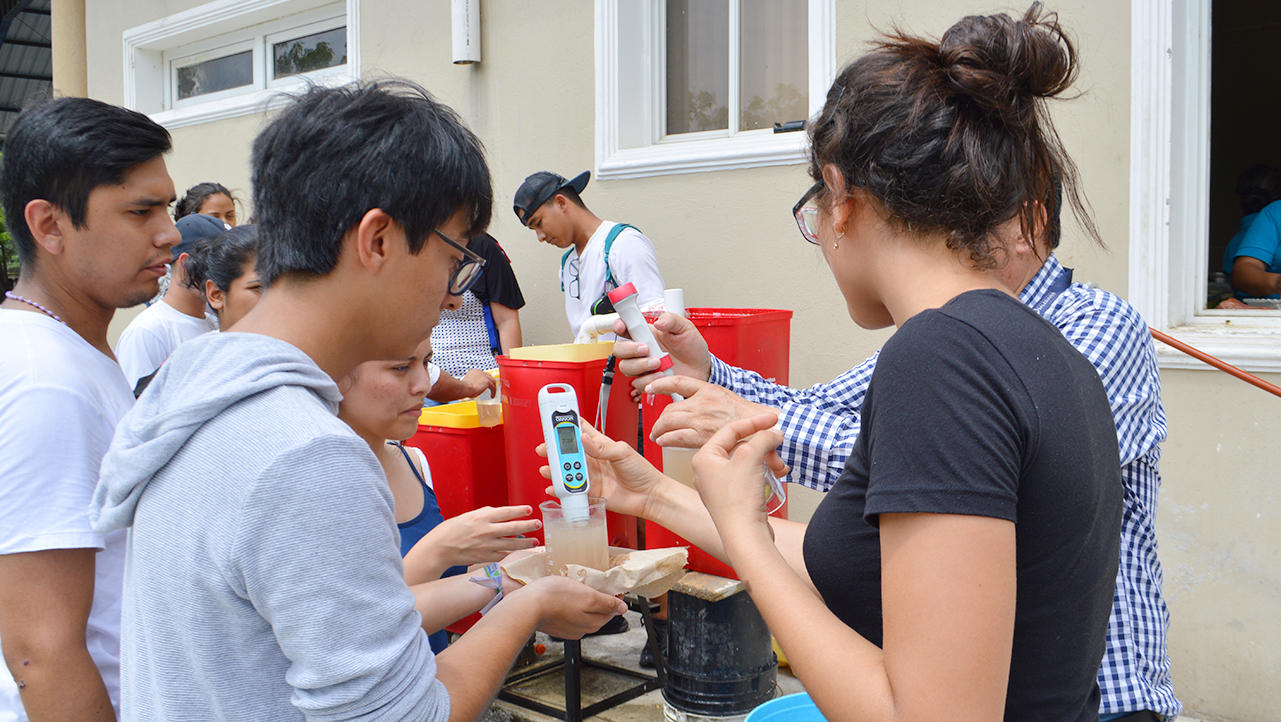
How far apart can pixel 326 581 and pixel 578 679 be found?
2.35m

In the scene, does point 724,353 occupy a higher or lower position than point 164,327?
lower

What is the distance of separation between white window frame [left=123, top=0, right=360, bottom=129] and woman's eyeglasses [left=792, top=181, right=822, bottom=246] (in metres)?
5.56

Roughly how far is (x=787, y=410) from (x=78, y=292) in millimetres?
1593

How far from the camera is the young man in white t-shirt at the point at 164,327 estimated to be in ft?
10.1

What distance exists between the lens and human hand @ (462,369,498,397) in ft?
13.1

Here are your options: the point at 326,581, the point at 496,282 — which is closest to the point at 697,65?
the point at 496,282

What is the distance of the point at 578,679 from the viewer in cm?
309

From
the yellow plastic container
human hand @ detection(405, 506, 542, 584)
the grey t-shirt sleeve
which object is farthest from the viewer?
the yellow plastic container

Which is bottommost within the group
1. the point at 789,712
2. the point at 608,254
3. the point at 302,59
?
the point at 789,712

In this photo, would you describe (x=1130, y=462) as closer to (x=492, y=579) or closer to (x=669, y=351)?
(x=669, y=351)

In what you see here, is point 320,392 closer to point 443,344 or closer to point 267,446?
point 267,446

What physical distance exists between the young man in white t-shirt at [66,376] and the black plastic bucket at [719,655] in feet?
6.42

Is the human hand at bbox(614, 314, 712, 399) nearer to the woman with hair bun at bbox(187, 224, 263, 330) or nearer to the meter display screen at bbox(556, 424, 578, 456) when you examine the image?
the meter display screen at bbox(556, 424, 578, 456)

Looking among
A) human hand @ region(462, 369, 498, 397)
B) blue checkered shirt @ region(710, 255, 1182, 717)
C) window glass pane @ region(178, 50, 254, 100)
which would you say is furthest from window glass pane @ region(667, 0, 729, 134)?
window glass pane @ region(178, 50, 254, 100)
